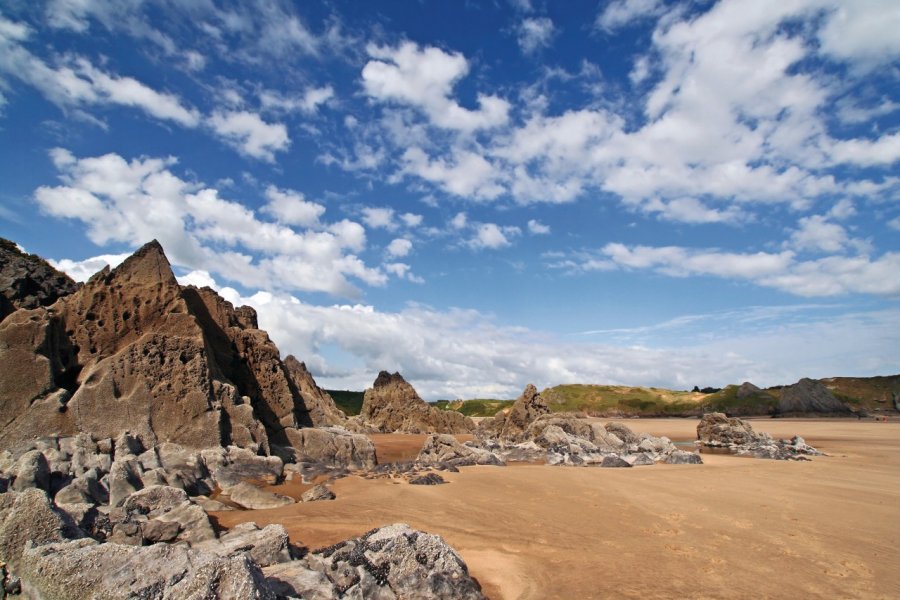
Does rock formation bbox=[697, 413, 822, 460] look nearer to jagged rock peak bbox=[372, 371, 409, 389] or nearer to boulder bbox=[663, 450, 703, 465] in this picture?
boulder bbox=[663, 450, 703, 465]

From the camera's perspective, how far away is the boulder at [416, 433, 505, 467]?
2364 centimetres

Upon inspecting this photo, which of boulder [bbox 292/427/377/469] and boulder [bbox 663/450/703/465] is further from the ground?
boulder [bbox 292/427/377/469]

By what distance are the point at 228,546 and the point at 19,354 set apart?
13.1m

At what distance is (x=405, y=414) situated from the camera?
167 ft

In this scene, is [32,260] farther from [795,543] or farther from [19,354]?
[795,543]

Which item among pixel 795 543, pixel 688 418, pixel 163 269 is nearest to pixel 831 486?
pixel 795 543

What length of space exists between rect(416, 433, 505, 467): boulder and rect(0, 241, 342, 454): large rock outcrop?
929 centimetres

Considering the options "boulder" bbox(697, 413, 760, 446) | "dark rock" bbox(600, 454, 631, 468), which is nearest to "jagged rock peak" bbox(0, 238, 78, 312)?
"dark rock" bbox(600, 454, 631, 468)

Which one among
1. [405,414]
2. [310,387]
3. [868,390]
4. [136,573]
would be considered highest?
[868,390]

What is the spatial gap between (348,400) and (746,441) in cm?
7754

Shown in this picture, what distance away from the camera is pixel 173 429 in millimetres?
16547

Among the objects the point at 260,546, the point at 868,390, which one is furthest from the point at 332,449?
the point at 868,390

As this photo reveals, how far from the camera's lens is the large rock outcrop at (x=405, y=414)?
50062 mm

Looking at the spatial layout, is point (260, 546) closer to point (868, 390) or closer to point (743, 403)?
point (743, 403)
